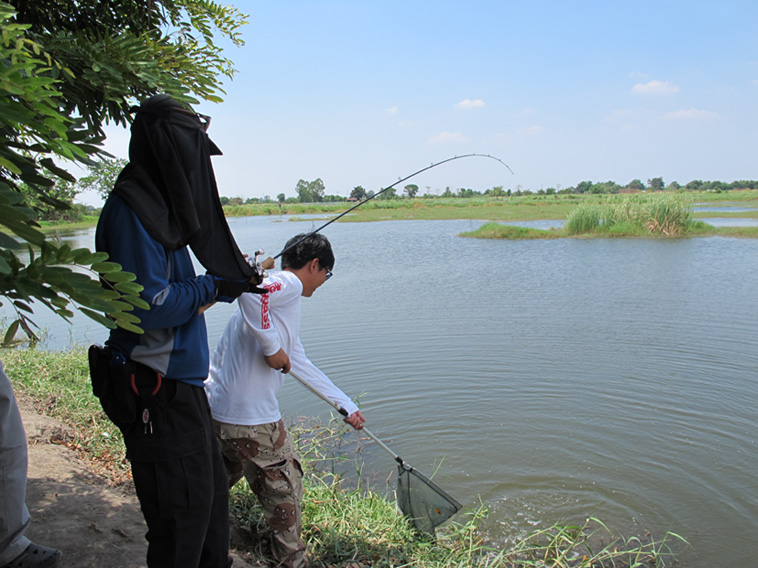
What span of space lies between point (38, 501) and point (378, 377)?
4273mm

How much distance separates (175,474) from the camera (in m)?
1.76

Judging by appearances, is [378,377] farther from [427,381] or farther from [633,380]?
[633,380]

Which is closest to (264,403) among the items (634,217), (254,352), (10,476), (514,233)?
(254,352)

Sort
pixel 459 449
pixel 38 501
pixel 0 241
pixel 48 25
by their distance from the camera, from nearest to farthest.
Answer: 1. pixel 0 241
2. pixel 48 25
3. pixel 38 501
4. pixel 459 449

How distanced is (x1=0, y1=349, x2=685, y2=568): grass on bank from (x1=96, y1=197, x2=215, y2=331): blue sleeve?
152 cm

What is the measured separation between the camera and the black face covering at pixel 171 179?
1.69 metres

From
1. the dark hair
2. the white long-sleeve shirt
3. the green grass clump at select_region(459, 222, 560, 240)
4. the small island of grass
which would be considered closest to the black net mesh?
the white long-sleeve shirt

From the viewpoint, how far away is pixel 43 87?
1.37 m

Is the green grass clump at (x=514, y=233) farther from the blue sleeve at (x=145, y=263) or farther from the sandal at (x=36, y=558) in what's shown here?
the blue sleeve at (x=145, y=263)

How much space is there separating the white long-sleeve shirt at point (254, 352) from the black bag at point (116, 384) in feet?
2.18

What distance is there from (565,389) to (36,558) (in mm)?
Result: 5275

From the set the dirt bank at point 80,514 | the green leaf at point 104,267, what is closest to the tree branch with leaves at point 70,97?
the green leaf at point 104,267

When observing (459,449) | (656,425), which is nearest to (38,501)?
(459,449)

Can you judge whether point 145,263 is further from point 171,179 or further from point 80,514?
point 80,514
